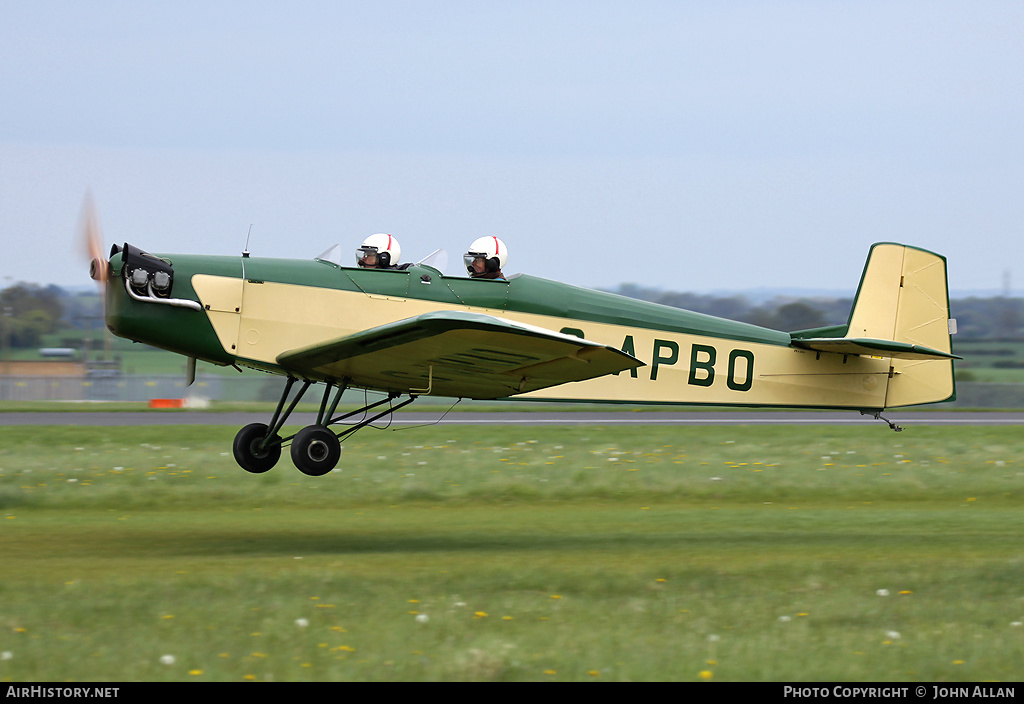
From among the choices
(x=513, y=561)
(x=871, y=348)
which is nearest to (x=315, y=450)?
(x=513, y=561)

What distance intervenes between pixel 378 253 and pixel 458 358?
5.68 ft

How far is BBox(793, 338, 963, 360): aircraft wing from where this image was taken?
1104 cm

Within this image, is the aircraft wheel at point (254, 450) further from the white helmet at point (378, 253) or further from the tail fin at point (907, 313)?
the tail fin at point (907, 313)

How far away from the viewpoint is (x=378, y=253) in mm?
10500

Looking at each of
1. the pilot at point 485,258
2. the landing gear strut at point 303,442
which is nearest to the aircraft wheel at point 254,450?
the landing gear strut at point 303,442

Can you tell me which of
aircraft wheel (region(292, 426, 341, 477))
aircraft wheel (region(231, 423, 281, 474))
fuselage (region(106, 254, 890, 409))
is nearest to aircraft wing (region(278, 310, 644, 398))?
fuselage (region(106, 254, 890, 409))

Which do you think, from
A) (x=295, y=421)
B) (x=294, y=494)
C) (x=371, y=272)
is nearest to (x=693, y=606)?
(x=371, y=272)

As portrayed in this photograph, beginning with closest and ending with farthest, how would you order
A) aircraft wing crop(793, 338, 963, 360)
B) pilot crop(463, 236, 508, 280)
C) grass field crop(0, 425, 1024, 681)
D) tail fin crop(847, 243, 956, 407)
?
grass field crop(0, 425, 1024, 681) < pilot crop(463, 236, 508, 280) < aircraft wing crop(793, 338, 963, 360) < tail fin crop(847, 243, 956, 407)

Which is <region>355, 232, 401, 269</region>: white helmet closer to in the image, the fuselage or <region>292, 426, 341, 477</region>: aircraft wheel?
the fuselage

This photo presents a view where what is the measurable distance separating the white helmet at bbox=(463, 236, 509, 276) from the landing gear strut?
1600 millimetres

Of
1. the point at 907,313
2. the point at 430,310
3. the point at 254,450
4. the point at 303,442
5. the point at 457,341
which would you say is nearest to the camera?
the point at 457,341

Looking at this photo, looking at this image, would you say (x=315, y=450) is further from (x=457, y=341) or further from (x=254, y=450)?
(x=457, y=341)
